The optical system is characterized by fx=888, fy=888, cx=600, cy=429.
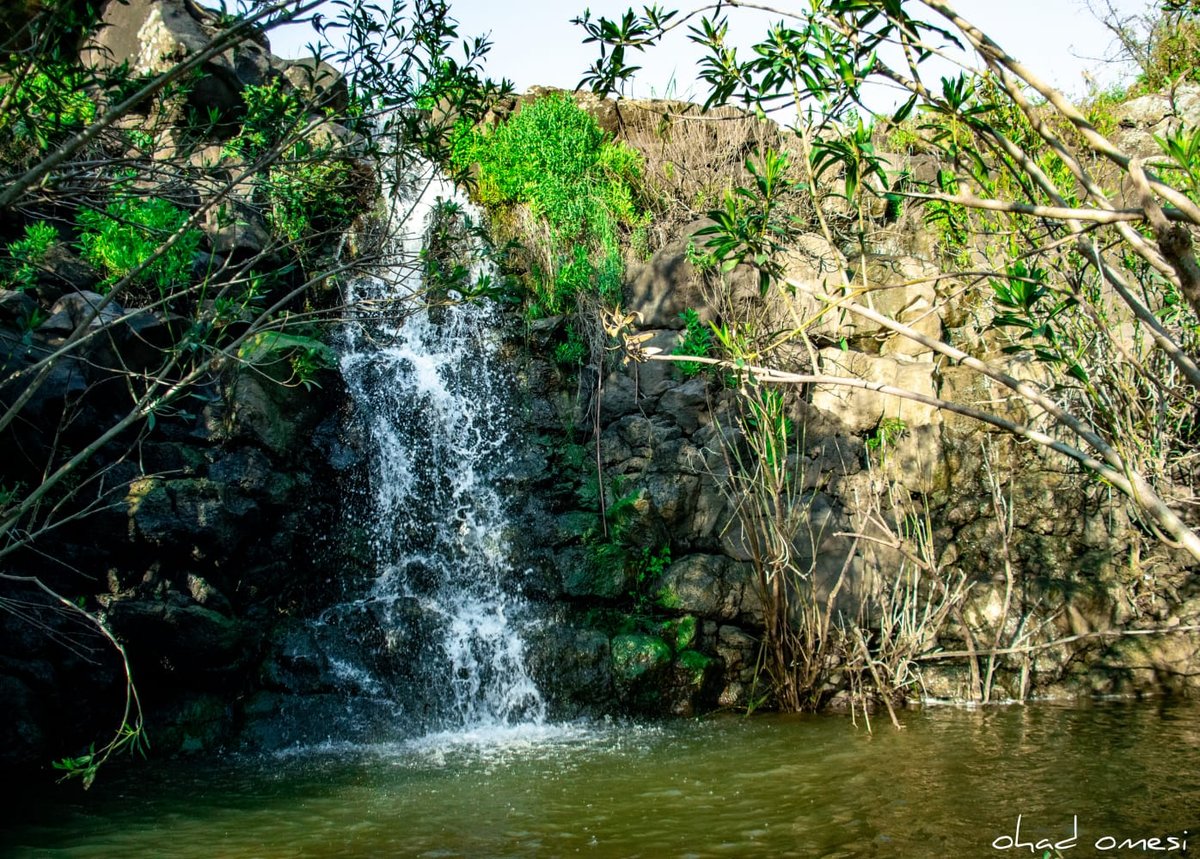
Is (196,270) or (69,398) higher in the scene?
(196,270)

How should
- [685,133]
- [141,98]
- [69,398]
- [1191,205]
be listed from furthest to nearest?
[685,133] < [69,398] < [141,98] < [1191,205]

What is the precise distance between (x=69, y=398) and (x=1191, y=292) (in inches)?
296

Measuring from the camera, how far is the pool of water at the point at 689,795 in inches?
178

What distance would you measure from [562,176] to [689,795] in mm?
8570

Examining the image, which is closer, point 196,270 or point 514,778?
point 514,778

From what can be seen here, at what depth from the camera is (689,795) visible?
5.27 metres

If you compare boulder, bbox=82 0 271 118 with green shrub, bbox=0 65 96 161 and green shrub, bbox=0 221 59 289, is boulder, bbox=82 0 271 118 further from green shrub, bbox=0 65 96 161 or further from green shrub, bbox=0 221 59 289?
green shrub, bbox=0 65 96 161

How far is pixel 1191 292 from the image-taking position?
2045 mm

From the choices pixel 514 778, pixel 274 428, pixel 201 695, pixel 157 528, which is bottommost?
pixel 514 778

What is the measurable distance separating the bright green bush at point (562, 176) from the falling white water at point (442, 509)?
1459 mm

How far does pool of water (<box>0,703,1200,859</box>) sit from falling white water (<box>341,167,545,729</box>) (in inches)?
34.4

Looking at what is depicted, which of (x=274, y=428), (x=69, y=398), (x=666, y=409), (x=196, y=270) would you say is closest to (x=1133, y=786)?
(x=666, y=409)

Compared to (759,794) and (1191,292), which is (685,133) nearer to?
(759,794)

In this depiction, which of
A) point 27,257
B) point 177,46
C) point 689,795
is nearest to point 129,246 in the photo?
point 27,257
